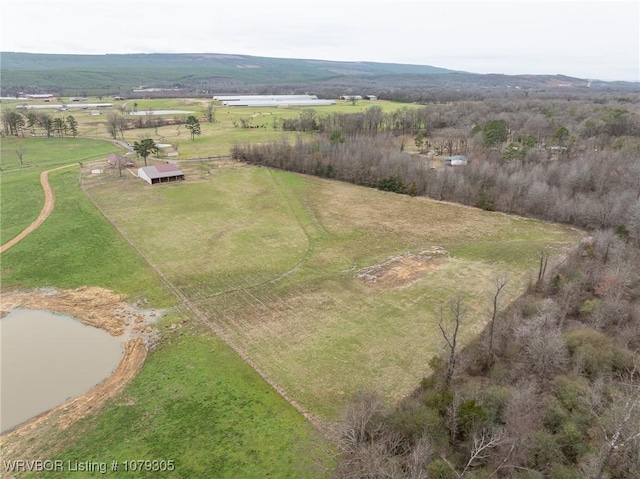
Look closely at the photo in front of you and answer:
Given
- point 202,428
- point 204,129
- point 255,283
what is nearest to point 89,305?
point 255,283

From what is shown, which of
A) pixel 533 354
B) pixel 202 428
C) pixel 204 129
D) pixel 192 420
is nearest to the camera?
pixel 202 428

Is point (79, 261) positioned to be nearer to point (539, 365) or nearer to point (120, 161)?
point (120, 161)

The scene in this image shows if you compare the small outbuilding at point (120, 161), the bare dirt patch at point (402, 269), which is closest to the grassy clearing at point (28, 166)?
the small outbuilding at point (120, 161)

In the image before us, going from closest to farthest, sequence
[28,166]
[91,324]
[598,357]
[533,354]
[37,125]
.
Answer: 1. [598,357]
2. [533,354]
3. [91,324]
4. [28,166]
5. [37,125]

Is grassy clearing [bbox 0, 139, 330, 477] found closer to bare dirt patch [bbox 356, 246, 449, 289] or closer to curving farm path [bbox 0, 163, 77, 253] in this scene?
curving farm path [bbox 0, 163, 77, 253]

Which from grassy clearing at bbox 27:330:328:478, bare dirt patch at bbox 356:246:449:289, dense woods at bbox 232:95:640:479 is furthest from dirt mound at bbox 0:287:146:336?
bare dirt patch at bbox 356:246:449:289

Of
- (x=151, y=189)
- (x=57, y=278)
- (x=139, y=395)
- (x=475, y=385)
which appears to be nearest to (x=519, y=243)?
(x=475, y=385)
